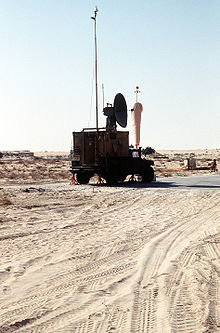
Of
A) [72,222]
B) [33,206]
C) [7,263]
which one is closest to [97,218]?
[72,222]

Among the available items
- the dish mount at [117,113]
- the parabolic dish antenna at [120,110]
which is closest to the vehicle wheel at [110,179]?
the dish mount at [117,113]

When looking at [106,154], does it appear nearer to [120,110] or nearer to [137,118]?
[120,110]

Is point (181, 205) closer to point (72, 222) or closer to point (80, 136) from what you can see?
point (72, 222)

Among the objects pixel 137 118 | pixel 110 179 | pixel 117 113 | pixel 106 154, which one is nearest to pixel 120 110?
pixel 117 113

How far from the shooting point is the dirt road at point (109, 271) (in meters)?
5.18

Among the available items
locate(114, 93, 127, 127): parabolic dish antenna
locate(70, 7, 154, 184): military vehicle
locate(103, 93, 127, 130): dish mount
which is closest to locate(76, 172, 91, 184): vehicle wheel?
locate(70, 7, 154, 184): military vehicle

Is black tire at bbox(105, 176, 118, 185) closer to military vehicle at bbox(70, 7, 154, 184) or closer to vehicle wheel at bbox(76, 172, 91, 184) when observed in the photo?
military vehicle at bbox(70, 7, 154, 184)

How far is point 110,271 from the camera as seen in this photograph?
23.7 ft

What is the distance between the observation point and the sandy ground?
5.18 meters

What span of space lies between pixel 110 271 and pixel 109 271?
0.05ft

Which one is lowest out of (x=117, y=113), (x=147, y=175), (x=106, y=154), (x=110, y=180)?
(x=110, y=180)

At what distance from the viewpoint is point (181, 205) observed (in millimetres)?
15961

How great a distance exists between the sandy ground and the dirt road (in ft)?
0.04

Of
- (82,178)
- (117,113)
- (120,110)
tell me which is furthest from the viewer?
(120,110)
